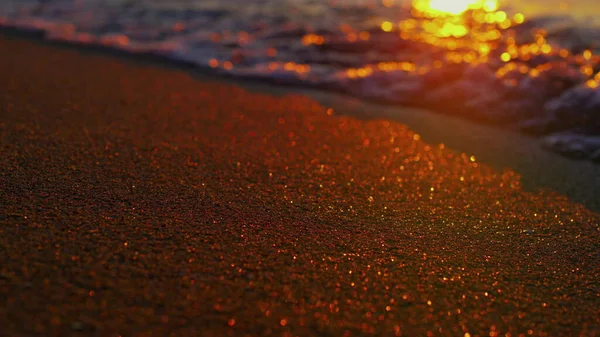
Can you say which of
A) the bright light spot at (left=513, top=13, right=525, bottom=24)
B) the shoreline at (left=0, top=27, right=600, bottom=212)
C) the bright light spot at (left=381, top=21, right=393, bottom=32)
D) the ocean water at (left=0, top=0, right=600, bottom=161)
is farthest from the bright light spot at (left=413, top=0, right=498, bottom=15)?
the shoreline at (left=0, top=27, right=600, bottom=212)

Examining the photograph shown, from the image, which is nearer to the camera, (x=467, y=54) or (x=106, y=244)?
(x=106, y=244)

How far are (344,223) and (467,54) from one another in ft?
8.13

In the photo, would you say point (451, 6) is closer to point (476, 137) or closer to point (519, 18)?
point (519, 18)

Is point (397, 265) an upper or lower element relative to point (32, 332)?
upper

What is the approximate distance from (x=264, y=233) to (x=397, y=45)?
2.85 metres

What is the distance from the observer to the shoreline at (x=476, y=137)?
1848mm

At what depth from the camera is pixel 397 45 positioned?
378 centimetres

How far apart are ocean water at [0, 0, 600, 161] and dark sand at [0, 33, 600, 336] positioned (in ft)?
2.43

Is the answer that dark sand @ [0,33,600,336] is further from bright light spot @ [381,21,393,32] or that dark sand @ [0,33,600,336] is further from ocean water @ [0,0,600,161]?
bright light spot @ [381,21,393,32]

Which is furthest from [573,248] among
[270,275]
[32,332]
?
[32,332]

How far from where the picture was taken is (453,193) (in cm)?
166

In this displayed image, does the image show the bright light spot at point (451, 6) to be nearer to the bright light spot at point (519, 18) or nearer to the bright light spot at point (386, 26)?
the bright light spot at point (519, 18)

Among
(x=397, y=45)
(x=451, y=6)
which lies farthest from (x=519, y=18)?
(x=397, y=45)

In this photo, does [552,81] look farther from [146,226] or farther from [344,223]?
[146,226]
